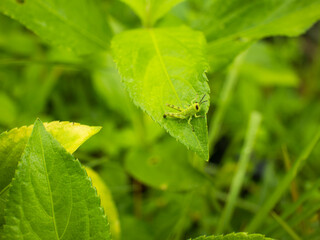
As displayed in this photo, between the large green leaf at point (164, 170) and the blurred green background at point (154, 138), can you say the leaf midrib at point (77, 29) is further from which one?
the large green leaf at point (164, 170)

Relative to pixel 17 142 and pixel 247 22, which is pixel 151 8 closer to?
pixel 247 22

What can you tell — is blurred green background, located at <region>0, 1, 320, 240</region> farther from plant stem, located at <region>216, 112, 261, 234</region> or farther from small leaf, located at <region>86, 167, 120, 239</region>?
small leaf, located at <region>86, 167, 120, 239</region>

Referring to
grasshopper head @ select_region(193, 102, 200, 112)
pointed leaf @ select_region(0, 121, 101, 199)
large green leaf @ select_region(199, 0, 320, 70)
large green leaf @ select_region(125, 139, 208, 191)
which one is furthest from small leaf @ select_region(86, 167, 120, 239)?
large green leaf @ select_region(199, 0, 320, 70)

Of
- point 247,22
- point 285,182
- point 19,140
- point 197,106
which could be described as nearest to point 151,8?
point 247,22

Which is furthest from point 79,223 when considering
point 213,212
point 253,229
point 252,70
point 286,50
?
point 286,50

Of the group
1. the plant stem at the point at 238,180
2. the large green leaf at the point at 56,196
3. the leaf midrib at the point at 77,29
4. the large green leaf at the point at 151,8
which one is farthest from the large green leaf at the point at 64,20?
the plant stem at the point at 238,180
